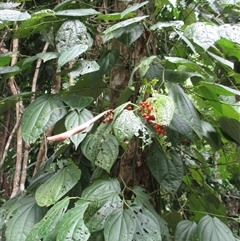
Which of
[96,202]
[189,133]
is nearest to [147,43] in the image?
[189,133]

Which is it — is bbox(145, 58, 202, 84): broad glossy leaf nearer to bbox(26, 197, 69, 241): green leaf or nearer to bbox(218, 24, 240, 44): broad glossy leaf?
bbox(218, 24, 240, 44): broad glossy leaf

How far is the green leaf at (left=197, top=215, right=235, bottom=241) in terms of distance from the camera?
31.5 inches

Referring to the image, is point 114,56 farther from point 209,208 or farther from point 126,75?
point 209,208

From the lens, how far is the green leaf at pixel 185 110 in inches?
31.9

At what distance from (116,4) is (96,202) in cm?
64

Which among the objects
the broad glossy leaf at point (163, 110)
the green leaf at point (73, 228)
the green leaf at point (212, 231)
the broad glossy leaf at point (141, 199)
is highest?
the broad glossy leaf at point (163, 110)

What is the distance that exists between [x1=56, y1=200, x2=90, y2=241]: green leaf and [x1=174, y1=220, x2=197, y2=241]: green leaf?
0.29 m

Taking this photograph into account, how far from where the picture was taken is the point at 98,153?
0.79 meters

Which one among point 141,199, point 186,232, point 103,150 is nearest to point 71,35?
point 103,150

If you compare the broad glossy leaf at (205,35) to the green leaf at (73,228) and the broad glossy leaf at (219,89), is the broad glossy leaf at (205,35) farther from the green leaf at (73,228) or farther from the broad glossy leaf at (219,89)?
the green leaf at (73,228)

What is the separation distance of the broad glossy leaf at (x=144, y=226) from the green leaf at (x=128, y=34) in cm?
40

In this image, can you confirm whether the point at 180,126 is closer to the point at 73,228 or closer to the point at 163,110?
the point at 163,110

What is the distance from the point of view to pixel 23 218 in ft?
2.73

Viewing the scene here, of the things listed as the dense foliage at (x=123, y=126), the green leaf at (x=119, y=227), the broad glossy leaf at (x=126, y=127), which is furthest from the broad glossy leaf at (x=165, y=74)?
the green leaf at (x=119, y=227)
